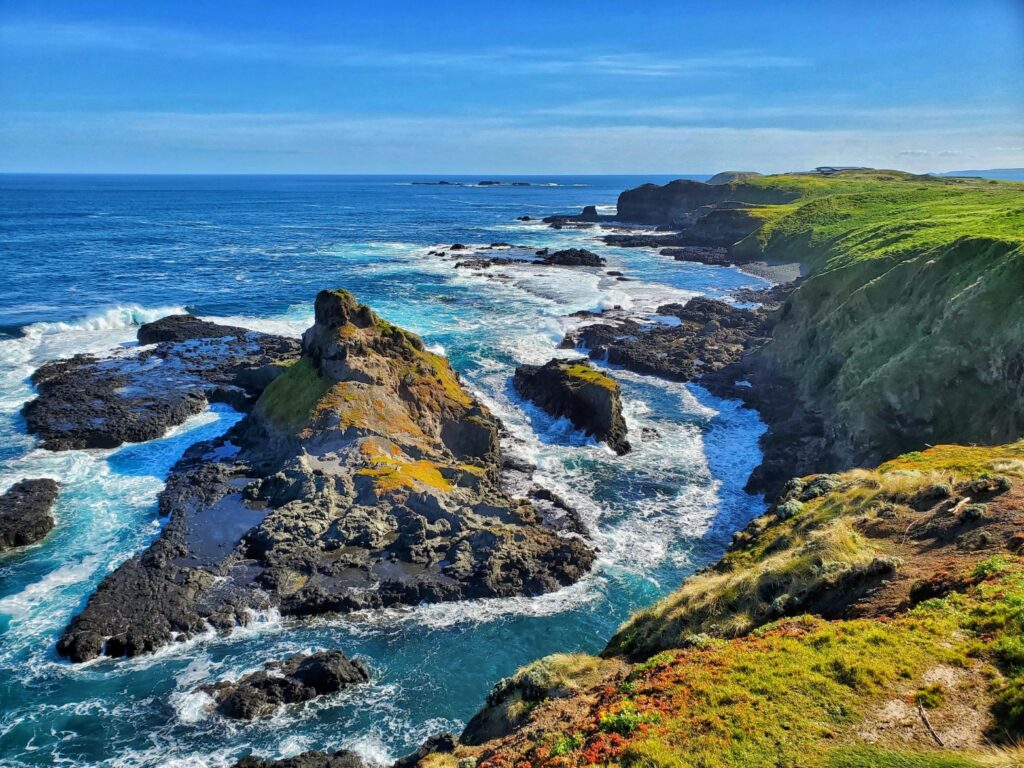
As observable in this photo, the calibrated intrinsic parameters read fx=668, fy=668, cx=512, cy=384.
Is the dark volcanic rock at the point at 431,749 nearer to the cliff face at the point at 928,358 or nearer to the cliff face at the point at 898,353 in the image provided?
the cliff face at the point at 898,353

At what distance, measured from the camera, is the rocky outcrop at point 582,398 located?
42.2 meters

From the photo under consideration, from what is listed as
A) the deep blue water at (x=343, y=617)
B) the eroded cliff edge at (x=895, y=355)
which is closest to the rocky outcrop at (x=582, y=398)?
the deep blue water at (x=343, y=617)

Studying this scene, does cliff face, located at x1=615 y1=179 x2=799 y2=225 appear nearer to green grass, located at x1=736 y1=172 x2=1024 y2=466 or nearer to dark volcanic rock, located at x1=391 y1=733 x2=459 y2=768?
green grass, located at x1=736 y1=172 x2=1024 y2=466

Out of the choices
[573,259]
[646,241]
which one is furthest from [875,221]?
[646,241]

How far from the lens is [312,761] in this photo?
744 inches

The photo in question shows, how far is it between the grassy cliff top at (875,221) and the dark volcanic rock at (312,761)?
40232 millimetres

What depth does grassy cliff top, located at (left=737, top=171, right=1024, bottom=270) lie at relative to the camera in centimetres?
5041

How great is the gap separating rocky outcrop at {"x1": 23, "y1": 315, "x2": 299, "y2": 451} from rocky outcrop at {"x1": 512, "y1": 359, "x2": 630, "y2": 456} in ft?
60.9

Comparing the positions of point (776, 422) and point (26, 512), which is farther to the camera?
point (776, 422)

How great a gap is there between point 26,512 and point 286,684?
18639 millimetres

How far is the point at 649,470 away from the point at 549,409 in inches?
375

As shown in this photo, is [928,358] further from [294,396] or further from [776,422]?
[294,396]

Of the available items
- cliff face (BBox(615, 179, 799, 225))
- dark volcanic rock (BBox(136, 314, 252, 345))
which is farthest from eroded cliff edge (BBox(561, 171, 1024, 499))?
cliff face (BBox(615, 179, 799, 225))

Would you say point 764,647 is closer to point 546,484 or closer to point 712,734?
point 712,734
